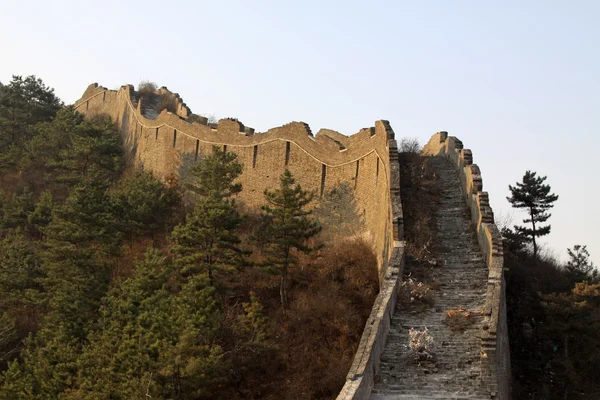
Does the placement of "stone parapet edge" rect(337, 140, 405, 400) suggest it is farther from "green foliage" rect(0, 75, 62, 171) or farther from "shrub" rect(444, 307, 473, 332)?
A: "green foliage" rect(0, 75, 62, 171)

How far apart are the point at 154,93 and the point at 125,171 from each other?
8701 millimetres

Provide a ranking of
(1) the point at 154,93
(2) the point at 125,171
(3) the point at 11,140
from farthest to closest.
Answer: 1. (1) the point at 154,93
2. (3) the point at 11,140
3. (2) the point at 125,171

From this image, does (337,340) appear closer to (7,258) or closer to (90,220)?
(90,220)

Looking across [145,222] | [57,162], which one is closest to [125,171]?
[57,162]

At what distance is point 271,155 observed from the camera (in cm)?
2634

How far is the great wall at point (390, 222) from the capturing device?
536 inches

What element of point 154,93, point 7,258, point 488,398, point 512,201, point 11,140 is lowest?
point 488,398

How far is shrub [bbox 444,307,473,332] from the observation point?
14.8m

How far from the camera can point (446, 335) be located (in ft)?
48.2

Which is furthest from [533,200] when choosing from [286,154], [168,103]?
[168,103]

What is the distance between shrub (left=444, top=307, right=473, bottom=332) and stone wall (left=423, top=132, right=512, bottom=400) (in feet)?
1.28

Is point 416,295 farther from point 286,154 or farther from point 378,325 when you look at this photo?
point 286,154

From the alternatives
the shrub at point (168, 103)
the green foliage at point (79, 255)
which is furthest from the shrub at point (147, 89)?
the green foliage at point (79, 255)

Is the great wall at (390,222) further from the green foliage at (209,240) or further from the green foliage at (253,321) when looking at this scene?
the green foliage at (209,240)
